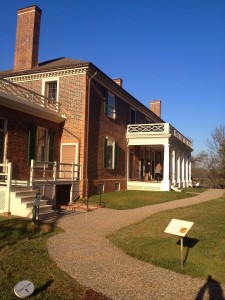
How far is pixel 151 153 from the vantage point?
30.2m

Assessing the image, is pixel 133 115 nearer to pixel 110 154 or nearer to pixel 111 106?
pixel 111 106

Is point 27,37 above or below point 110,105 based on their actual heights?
above

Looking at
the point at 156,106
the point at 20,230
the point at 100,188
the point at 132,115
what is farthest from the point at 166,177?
the point at 156,106

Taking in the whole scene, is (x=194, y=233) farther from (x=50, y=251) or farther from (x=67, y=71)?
(x=67, y=71)

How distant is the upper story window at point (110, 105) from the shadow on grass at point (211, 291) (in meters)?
14.9

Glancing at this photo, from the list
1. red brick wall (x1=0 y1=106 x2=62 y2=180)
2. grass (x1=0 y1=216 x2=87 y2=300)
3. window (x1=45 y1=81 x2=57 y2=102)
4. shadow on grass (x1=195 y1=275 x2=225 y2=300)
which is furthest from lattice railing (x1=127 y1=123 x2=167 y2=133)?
shadow on grass (x1=195 y1=275 x2=225 y2=300)

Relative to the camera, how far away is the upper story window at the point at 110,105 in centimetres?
1975

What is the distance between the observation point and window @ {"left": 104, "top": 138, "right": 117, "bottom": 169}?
1936cm

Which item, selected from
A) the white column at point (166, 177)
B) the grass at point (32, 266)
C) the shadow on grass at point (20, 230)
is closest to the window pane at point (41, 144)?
the shadow on grass at point (20, 230)

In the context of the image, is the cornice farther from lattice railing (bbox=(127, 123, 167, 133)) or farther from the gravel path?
the gravel path

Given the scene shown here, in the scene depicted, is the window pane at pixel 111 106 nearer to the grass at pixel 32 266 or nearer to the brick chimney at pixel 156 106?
the grass at pixel 32 266

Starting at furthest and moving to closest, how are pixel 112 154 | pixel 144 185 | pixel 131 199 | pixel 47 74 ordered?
pixel 144 185 → pixel 112 154 → pixel 47 74 → pixel 131 199

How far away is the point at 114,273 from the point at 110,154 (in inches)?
576

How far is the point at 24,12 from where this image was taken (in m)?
19.2
